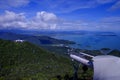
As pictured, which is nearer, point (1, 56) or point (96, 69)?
point (96, 69)

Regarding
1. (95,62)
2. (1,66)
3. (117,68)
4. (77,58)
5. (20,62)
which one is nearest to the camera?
(117,68)

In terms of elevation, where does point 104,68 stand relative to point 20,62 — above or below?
above

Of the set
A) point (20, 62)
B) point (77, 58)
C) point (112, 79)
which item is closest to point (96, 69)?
point (112, 79)

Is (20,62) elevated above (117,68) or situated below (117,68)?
below

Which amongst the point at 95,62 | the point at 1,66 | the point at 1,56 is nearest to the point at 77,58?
the point at 95,62

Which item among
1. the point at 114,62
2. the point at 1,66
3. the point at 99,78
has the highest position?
the point at 114,62

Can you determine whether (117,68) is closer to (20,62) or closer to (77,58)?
(77,58)

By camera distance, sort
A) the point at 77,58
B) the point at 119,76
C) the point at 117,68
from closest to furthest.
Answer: the point at 119,76 < the point at 117,68 < the point at 77,58

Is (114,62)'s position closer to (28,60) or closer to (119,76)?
(119,76)

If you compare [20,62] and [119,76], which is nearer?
[119,76]
